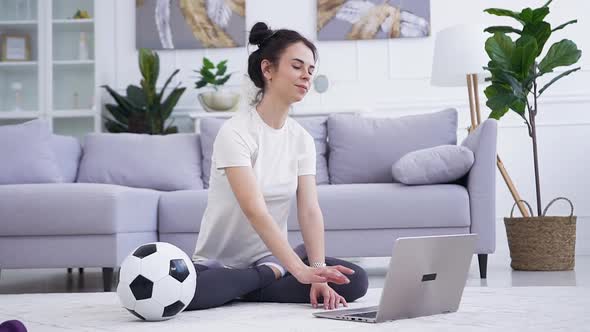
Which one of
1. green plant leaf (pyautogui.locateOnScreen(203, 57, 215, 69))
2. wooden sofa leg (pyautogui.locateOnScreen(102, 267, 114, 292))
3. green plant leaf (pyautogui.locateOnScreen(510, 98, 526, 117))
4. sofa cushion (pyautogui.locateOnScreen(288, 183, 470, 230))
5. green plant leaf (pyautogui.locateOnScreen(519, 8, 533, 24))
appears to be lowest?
wooden sofa leg (pyautogui.locateOnScreen(102, 267, 114, 292))

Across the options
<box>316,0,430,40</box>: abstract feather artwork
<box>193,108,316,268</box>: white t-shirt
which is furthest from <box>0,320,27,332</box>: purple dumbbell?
<box>316,0,430,40</box>: abstract feather artwork

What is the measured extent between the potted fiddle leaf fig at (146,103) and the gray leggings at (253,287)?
2.97m

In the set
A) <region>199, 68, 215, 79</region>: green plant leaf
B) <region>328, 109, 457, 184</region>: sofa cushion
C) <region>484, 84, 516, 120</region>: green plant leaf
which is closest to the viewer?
<region>484, 84, 516, 120</region>: green plant leaf

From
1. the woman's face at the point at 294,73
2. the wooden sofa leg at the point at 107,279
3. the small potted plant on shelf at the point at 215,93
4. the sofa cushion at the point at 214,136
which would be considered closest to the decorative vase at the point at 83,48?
the small potted plant on shelf at the point at 215,93

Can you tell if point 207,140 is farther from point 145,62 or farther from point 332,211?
point 145,62

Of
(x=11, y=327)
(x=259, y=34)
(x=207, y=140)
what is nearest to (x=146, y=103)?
(x=207, y=140)

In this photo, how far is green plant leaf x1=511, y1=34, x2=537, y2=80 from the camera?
3.74m

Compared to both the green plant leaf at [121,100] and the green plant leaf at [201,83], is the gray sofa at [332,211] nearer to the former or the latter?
the green plant leaf at [201,83]

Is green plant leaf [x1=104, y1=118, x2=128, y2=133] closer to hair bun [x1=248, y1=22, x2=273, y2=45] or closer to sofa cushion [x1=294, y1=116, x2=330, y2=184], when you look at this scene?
sofa cushion [x1=294, y1=116, x2=330, y2=184]

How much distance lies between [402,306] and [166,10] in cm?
405

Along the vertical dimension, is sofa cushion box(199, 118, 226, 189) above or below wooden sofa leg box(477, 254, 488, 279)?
above

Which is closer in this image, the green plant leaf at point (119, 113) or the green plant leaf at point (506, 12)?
the green plant leaf at point (506, 12)

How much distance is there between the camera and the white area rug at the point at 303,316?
1801 millimetres

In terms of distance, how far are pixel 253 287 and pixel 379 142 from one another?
1.89 meters
